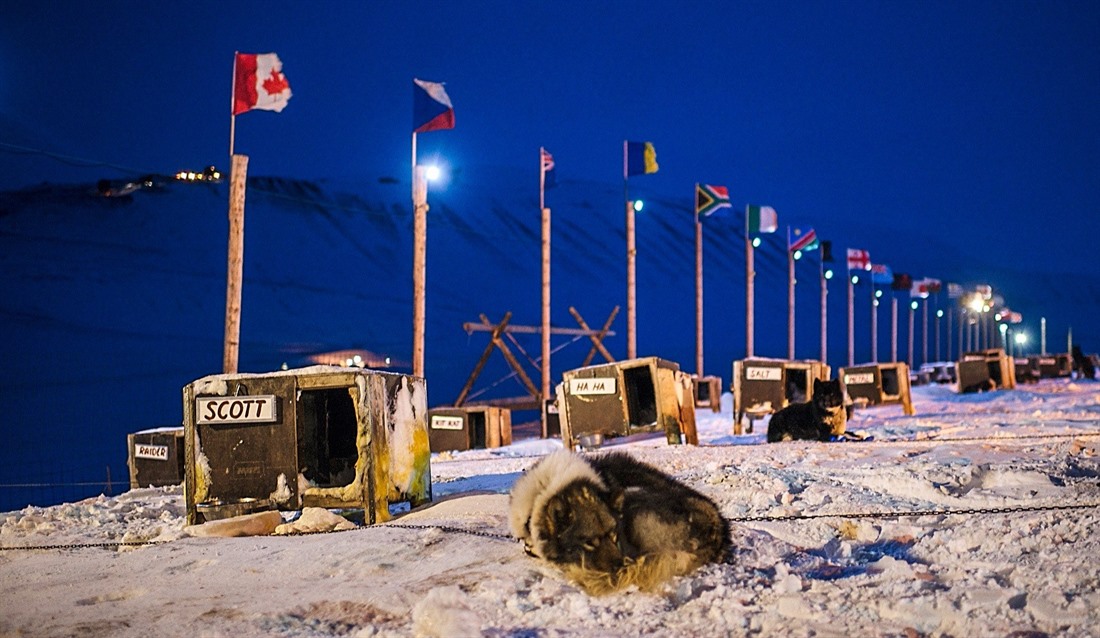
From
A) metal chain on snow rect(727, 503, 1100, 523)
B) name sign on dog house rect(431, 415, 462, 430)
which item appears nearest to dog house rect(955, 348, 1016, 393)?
name sign on dog house rect(431, 415, 462, 430)

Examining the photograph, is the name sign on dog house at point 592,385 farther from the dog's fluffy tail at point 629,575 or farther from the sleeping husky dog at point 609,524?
the dog's fluffy tail at point 629,575

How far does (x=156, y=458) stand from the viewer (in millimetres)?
12578

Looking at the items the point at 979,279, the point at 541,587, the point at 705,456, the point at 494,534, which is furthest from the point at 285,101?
the point at 979,279

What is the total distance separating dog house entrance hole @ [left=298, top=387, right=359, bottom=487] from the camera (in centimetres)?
753

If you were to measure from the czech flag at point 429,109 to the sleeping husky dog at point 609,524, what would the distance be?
16820 millimetres

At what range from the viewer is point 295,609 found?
405 cm

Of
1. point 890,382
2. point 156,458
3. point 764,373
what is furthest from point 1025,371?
point 156,458

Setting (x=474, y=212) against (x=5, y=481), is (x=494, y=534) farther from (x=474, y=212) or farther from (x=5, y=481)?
(x=474, y=212)

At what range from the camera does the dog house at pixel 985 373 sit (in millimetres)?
27998

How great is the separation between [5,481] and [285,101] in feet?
54.8

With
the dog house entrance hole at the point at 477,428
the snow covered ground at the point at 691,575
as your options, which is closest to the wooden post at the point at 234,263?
the dog house entrance hole at the point at 477,428

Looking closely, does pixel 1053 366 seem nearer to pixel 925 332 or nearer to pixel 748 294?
pixel 748 294

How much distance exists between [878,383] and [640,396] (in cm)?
1012

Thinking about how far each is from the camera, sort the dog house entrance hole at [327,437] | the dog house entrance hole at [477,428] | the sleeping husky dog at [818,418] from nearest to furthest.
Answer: the dog house entrance hole at [327,437]
the sleeping husky dog at [818,418]
the dog house entrance hole at [477,428]
